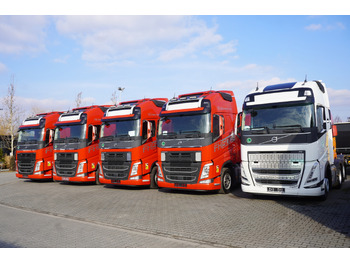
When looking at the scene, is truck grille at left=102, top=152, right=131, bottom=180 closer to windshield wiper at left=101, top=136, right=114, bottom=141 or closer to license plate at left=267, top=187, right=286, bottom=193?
windshield wiper at left=101, top=136, right=114, bottom=141

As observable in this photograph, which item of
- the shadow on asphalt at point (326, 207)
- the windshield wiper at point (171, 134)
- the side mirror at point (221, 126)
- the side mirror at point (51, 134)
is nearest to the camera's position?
the shadow on asphalt at point (326, 207)

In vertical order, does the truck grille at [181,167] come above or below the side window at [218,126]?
below

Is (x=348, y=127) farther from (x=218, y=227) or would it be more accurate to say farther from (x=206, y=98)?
(x=218, y=227)

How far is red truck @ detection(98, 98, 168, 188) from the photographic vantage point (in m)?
12.4

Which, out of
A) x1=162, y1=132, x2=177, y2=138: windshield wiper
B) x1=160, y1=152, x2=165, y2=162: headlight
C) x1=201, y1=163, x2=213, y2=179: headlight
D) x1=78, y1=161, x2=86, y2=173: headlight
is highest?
x1=162, y1=132, x2=177, y2=138: windshield wiper

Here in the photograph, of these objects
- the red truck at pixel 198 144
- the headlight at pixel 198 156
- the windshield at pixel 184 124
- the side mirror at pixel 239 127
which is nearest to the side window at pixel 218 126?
the red truck at pixel 198 144

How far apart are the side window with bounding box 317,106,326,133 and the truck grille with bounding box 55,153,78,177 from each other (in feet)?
33.9

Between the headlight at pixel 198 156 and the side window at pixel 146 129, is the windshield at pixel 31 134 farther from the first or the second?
the headlight at pixel 198 156

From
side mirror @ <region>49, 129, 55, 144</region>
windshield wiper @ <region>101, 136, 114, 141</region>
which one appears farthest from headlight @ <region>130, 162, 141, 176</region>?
side mirror @ <region>49, 129, 55, 144</region>

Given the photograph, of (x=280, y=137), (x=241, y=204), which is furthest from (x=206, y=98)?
(x=241, y=204)

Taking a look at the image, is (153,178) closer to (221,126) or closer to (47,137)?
(221,126)

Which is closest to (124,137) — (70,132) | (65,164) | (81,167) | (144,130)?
(144,130)

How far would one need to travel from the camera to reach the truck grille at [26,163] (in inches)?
637

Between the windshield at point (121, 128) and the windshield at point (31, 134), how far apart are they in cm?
482
